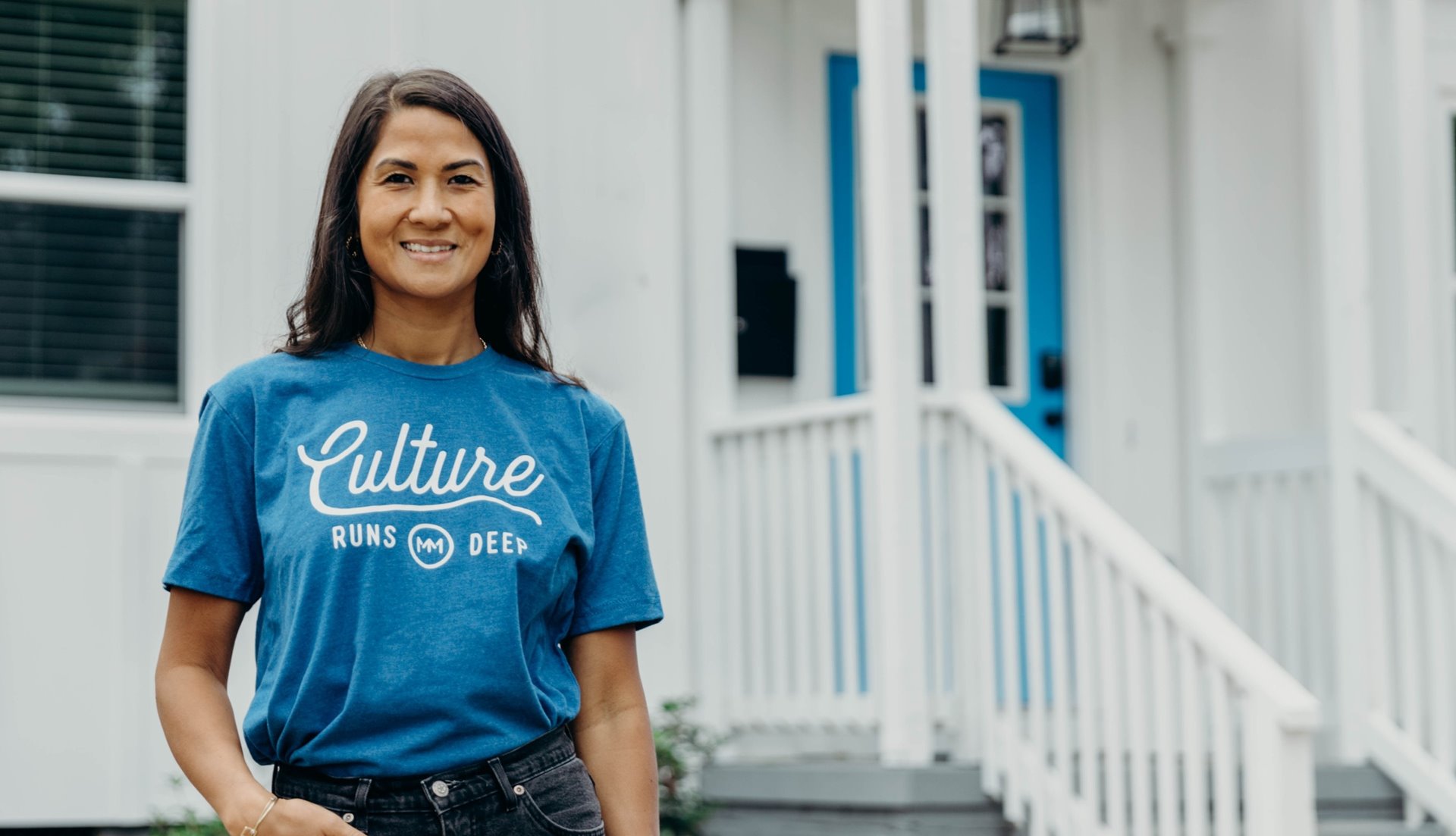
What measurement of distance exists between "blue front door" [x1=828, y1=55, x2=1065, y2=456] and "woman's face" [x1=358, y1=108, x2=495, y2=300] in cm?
413

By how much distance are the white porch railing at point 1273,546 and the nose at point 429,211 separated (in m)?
4.26

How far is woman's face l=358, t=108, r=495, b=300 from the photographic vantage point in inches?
73.7

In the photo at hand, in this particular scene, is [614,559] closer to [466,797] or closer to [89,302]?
[466,797]

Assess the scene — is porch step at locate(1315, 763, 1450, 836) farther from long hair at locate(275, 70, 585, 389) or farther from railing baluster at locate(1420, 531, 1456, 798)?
long hair at locate(275, 70, 585, 389)

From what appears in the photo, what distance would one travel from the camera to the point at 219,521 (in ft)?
5.81

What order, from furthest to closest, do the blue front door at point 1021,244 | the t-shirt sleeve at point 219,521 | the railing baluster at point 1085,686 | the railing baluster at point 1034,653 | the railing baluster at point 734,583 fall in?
the blue front door at point 1021,244 → the railing baluster at point 734,583 → the railing baluster at point 1034,653 → the railing baluster at point 1085,686 → the t-shirt sleeve at point 219,521

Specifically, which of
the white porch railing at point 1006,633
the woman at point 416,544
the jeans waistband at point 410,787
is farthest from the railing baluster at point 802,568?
the jeans waistband at point 410,787

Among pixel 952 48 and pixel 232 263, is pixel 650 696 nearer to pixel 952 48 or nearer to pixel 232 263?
pixel 232 263

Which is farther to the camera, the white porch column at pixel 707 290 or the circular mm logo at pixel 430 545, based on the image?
the white porch column at pixel 707 290

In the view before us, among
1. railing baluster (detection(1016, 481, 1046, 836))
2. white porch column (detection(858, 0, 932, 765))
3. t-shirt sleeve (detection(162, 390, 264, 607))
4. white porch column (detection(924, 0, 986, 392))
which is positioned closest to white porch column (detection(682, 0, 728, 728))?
white porch column (detection(858, 0, 932, 765))

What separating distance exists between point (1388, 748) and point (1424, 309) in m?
1.50

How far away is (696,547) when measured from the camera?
5.41 m

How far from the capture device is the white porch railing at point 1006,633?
3.86 m

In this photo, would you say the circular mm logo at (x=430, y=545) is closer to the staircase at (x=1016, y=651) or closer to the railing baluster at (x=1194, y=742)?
the staircase at (x=1016, y=651)
